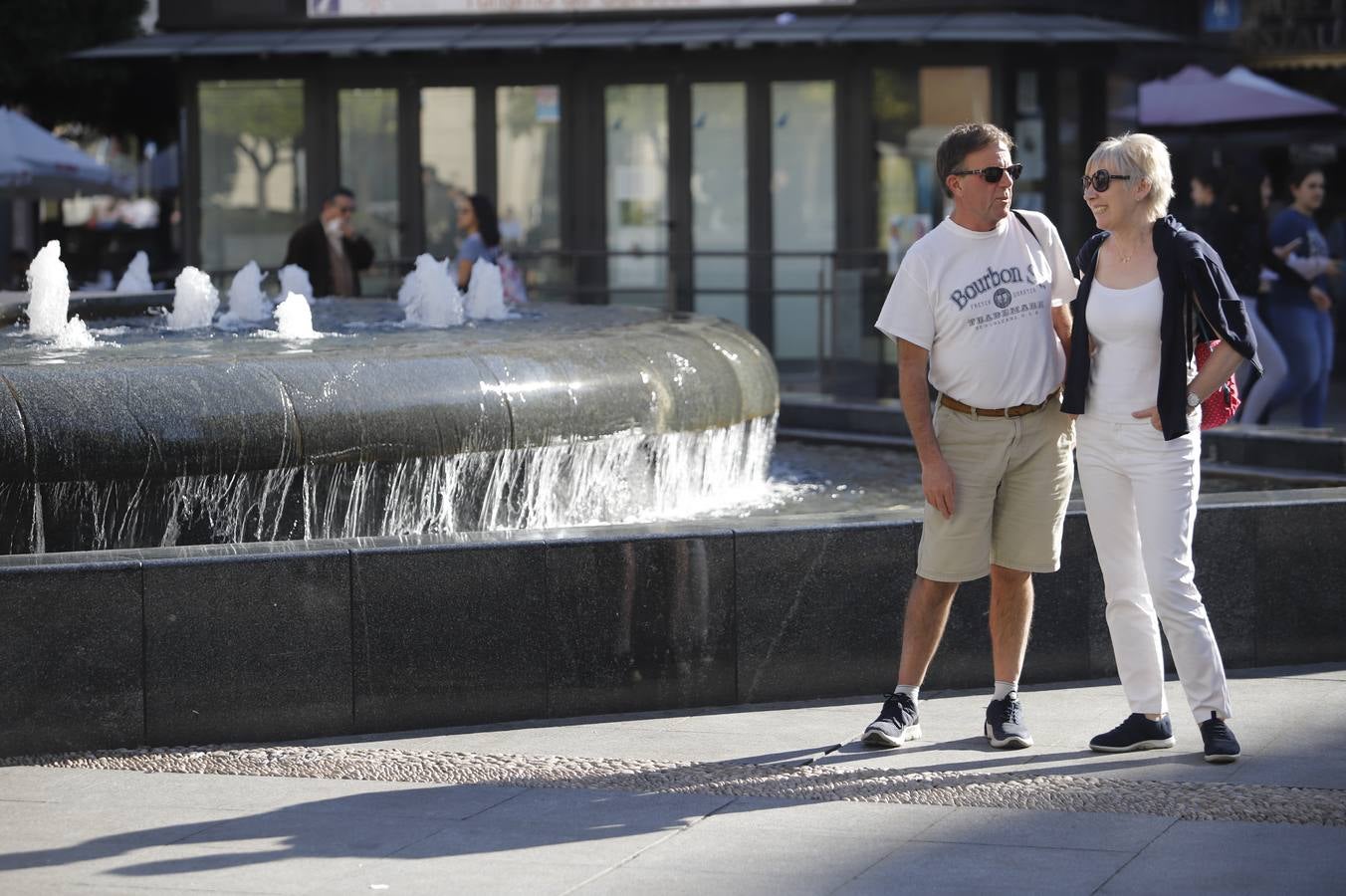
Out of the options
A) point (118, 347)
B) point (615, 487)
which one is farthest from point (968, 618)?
point (118, 347)

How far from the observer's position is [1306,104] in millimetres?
19953

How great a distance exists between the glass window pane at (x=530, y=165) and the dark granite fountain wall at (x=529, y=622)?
43.4 feet

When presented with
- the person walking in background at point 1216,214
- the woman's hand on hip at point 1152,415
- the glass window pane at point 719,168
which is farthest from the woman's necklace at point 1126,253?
the glass window pane at point 719,168

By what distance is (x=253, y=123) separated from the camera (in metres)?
20.7

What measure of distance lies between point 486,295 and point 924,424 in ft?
21.9

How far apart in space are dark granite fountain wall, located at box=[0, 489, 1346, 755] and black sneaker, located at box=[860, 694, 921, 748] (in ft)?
2.18

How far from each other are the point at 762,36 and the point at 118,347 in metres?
9.91

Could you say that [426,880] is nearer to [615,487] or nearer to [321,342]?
[615,487]

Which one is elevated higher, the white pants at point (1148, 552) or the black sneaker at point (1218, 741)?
the white pants at point (1148, 552)

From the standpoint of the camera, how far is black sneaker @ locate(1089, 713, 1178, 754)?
623 cm

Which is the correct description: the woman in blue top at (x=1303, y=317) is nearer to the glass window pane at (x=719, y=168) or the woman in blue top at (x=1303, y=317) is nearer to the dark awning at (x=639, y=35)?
the dark awning at (x=639, y=35)

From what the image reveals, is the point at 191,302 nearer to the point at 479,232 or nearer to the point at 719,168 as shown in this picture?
the point at 479,232

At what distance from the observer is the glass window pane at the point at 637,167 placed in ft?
65.0

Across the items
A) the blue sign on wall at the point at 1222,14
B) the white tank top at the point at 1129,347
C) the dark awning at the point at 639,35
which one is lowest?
the white tank top at the point at 1129,347
